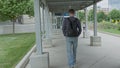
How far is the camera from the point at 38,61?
7668 millimetres

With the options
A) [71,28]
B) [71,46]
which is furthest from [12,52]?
[71,28]

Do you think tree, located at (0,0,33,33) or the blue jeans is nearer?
the blue jeans

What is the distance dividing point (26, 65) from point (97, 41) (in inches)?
257

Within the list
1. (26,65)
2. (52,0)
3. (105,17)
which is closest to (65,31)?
(26,65)

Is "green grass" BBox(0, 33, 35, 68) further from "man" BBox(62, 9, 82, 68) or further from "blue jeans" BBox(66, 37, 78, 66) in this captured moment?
"man" BBox(62, 9, 82, 68)

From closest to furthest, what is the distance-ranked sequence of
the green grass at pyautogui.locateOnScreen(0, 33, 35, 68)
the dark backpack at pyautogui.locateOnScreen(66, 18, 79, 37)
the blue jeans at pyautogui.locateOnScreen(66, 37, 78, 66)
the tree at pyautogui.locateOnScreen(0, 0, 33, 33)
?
the dark backpack at pyautogui.locateOnScreen(66, 18, 79, 37) → the blue jeans at pyautogui.locateOnScreen(66, 37, 78, 66) → the green grass at pyautogui.locateOnScreen(0, 33, 35, 68) → the tree at pyautogui.locateOnScreen(0, 0, 33, 33)

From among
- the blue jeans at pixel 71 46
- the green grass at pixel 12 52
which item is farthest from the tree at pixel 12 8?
the blue jeans at pixel 71 46

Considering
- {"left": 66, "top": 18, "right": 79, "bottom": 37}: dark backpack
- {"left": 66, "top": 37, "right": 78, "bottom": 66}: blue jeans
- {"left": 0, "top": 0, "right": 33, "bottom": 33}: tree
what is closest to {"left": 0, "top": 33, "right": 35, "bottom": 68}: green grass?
{"left": 66, "top": 37, "right": 78, "bottom": 66}: blue jeans

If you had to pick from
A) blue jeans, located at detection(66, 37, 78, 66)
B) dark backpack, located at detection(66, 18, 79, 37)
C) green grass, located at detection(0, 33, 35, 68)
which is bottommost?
green grass, located at detection(0, 33, 35, 68)

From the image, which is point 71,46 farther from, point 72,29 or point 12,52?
point 12,52

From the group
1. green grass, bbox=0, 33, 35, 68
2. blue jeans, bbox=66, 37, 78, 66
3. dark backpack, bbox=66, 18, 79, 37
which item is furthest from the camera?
green grass, bbox=0, 33, 35, 68

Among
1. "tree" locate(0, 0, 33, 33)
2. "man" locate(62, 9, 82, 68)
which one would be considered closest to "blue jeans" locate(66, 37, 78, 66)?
"man" locate(62, 9, 82, 68)

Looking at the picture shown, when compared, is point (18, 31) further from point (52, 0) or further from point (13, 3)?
point (52, 0)

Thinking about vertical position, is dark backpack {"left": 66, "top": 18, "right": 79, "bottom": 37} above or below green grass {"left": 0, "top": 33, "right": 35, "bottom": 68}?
above
